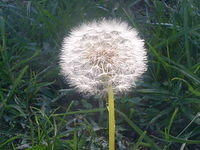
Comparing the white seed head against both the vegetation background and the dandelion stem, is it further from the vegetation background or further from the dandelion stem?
the vegetation background

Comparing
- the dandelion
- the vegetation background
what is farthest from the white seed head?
the vegetation background

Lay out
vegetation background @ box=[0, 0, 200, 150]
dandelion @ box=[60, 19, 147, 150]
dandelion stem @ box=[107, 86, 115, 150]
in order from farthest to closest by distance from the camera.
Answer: vegetation background @ box=[0, 0, 200, 150] → dandelion @ box=[60, 19, 147, 150] → dandelion stem @ box=[107, 86, 115, 150]

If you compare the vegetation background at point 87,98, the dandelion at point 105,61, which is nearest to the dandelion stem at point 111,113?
the dandelion at point 105,61

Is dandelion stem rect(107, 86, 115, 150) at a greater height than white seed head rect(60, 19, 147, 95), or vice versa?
white seed head rect(60, 19, 147, 95)

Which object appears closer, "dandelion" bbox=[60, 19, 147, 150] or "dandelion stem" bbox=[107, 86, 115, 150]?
"dandelion stem" bbox=[107, 86, 115, 150]

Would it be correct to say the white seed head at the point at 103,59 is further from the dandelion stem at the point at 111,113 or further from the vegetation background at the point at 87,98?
the vegetation background at the point at 87,98

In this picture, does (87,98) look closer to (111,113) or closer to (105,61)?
(105,61)

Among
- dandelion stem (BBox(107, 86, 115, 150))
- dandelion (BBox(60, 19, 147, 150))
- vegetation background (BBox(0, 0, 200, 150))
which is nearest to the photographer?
dandelion stem (BBox(107, 86, 115, 150))

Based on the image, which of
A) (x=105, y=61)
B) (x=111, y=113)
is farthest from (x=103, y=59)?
(x=111, y=113)
